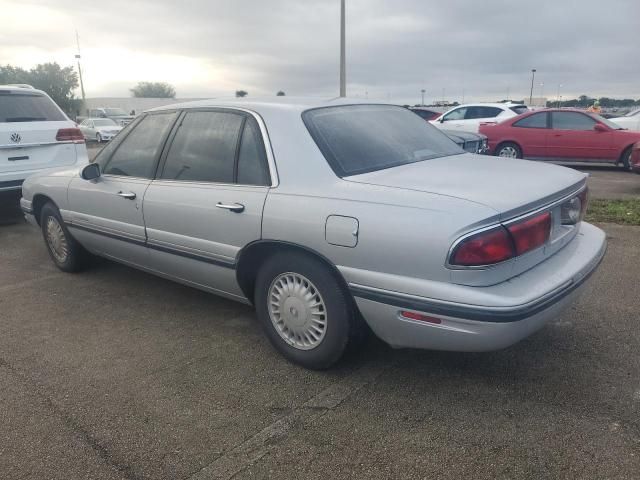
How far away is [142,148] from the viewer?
395 cm

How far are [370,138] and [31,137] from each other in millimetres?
5204

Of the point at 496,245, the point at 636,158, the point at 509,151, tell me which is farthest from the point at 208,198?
the point at 509,151

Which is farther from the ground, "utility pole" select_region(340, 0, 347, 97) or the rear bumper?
"utility pole" select_region(340, 0, 347, 97)

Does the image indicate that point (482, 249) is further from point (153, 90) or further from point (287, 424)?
point (153, 90)

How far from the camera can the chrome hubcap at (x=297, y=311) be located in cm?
292

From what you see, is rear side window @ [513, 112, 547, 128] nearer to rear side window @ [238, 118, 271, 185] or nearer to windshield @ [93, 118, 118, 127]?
rear side window @ [238, 118, 271, 185]

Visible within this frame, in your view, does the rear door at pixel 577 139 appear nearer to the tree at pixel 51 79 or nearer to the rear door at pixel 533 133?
the rear door at pixel 533 133

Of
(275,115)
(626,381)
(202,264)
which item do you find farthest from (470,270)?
(202,264)

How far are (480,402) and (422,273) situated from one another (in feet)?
2.65

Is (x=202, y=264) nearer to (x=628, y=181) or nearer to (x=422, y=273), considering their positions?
(x=422, y=273)

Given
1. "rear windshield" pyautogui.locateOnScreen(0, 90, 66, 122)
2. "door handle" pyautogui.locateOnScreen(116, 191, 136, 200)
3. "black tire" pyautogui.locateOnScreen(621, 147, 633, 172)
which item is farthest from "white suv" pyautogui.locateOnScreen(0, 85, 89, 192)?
"black tire" pyautogui.locateOnScreen(621, 147, 633, 172)

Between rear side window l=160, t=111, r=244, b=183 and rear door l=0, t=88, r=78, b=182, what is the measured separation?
3888mm

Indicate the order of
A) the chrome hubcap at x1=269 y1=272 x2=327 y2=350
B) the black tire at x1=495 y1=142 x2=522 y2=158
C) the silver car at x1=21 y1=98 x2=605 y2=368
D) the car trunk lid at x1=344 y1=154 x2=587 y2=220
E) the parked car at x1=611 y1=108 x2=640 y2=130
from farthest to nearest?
the black tire at x1=495 y1=142 x2=522 y2=158
the parked car at x1=611 y1=108 x2=640 y2=130
the chrome hubcap at x1=269 y1=272 x2=327 y2=350
the car trunk lid at x1=344 y1=154 x2=587 y2=220
the silver car at x1=21 y1=98 x2=605 y2=368

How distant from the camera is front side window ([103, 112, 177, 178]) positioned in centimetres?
382
